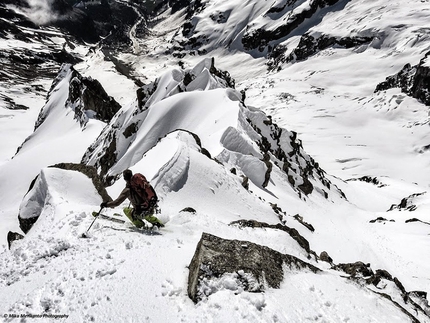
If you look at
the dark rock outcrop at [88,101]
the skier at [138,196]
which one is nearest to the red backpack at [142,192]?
the skier at [138,196]

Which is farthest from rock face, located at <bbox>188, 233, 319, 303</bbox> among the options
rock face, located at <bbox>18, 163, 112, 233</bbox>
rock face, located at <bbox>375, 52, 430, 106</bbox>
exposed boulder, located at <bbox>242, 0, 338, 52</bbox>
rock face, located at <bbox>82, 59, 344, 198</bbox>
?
exposed boulder, located at <bbox>242, 0, 338, 52</bbox>

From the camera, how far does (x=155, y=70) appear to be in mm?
188000

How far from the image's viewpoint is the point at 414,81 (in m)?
95.2

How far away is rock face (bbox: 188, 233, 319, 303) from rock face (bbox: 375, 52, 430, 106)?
10347 cm

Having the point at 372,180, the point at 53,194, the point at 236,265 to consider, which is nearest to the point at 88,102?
the point at 53,194

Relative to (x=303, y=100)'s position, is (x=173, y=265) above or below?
above

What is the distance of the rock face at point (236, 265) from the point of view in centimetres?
668

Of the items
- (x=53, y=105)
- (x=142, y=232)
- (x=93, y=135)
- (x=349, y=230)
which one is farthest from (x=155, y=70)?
(x=142, y=232)

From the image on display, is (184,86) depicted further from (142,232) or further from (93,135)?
(142,232)

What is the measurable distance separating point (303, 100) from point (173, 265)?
4265 inches

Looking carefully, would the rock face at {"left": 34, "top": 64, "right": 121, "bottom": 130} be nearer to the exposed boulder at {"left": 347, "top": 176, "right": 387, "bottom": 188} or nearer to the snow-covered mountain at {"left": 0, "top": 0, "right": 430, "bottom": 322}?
the snow-covered mountain at {"left": 0, "top": 0, "right": 430, "bottom": 322}

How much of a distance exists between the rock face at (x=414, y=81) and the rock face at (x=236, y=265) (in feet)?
339

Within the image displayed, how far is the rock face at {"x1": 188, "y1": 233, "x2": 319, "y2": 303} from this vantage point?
6.68 meters

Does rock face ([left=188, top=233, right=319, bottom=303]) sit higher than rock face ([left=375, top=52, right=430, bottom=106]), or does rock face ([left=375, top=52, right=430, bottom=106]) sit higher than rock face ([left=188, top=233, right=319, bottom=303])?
rock face ([left=188, top=233, right=319, bottom=303])
